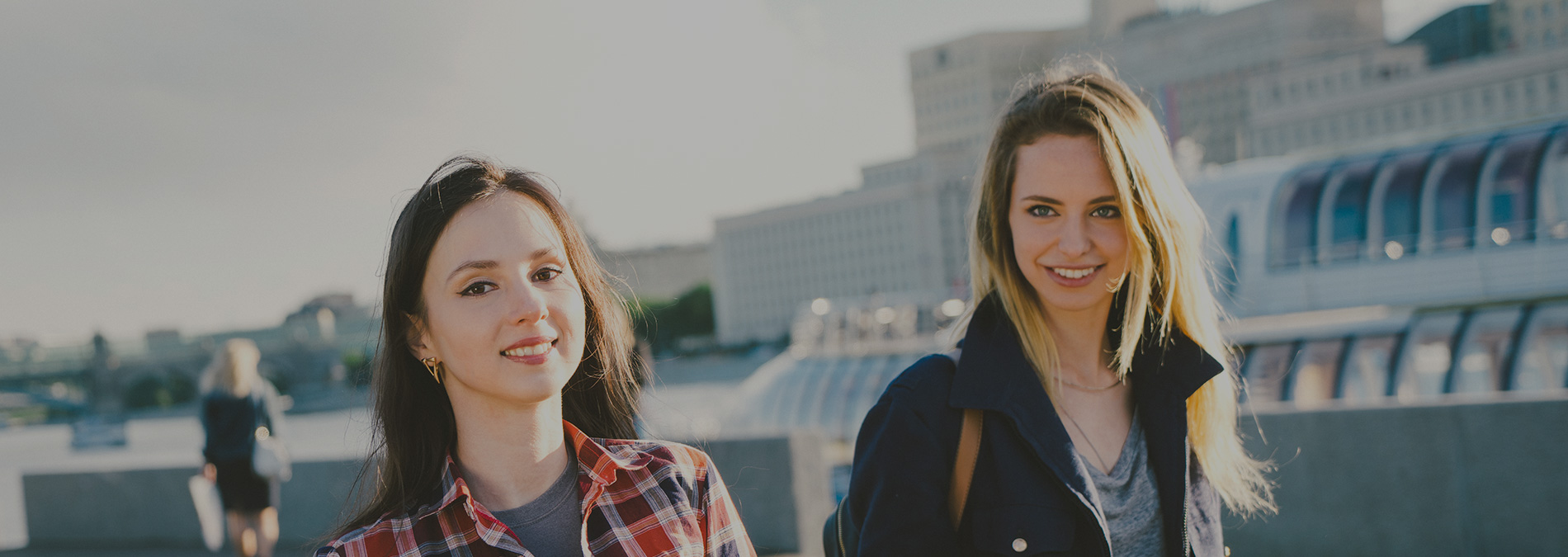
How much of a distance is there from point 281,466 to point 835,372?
530 inches

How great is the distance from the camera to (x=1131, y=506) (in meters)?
2.15

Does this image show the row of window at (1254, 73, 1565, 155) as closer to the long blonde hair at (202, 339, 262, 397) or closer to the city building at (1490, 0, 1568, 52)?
the city building at (1490, 0, 1568, 52)

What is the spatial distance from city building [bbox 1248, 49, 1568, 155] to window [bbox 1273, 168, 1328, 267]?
181ft

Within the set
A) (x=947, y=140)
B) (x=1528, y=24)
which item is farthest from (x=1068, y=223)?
(x=947, y=140)

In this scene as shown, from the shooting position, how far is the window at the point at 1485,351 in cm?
1007

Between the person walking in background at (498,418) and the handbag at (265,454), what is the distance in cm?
493

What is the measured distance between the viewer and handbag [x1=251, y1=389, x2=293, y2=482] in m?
6.28

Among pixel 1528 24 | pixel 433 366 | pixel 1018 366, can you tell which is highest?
pixel 1528 24

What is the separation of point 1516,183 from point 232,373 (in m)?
13.1

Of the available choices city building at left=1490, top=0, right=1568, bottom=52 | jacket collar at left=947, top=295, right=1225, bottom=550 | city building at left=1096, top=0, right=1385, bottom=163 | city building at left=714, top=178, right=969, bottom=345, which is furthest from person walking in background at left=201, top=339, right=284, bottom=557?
city building at left=714, top=178, right=969, bottom=345

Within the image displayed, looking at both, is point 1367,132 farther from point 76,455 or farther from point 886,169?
point 76,455

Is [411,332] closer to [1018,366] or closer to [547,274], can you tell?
[547,274]

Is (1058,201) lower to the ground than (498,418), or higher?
higher

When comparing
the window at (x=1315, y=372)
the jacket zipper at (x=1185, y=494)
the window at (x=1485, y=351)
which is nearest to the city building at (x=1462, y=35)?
the window at (x=1485, y=351)
